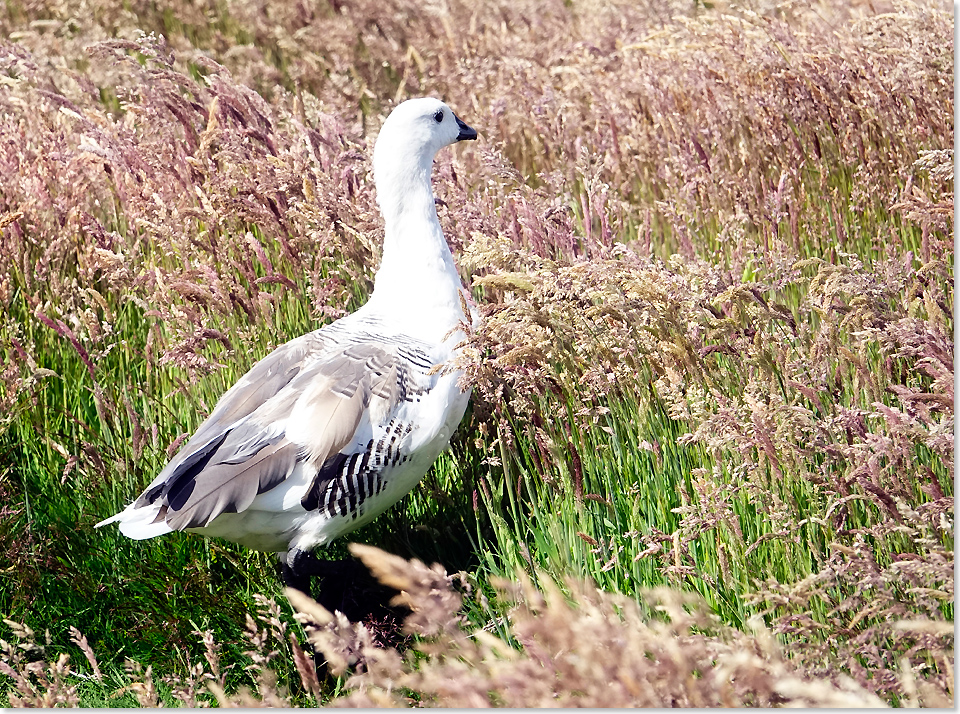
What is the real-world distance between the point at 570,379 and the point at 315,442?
2.61 ft

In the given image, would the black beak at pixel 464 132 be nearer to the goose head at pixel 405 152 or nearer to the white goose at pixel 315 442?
the goose head at pixel 405 152

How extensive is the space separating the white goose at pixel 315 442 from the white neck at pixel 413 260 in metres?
0.01

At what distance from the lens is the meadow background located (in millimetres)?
2342

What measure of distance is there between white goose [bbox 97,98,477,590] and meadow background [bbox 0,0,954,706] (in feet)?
0.80

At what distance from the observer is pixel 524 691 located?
1.83m

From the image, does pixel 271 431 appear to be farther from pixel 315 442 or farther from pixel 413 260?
pixel 413 260

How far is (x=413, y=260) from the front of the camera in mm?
3697

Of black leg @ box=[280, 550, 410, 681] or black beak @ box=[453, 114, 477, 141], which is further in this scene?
black beak @ box=[453, 114, 477, 141]

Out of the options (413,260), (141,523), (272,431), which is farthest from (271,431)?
(413,260)

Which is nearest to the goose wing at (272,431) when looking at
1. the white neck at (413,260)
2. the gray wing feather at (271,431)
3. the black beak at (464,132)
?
the gray wing feather at (271,431)

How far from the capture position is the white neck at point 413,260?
3.64 metres

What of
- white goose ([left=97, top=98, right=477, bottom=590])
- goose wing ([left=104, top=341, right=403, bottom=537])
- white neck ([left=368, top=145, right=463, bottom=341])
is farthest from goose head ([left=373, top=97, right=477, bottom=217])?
goose wing ([left=104, top=341, right=403, bottom=537])

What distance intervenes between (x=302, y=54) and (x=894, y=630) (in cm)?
644

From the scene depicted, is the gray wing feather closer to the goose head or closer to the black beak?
the goose head
